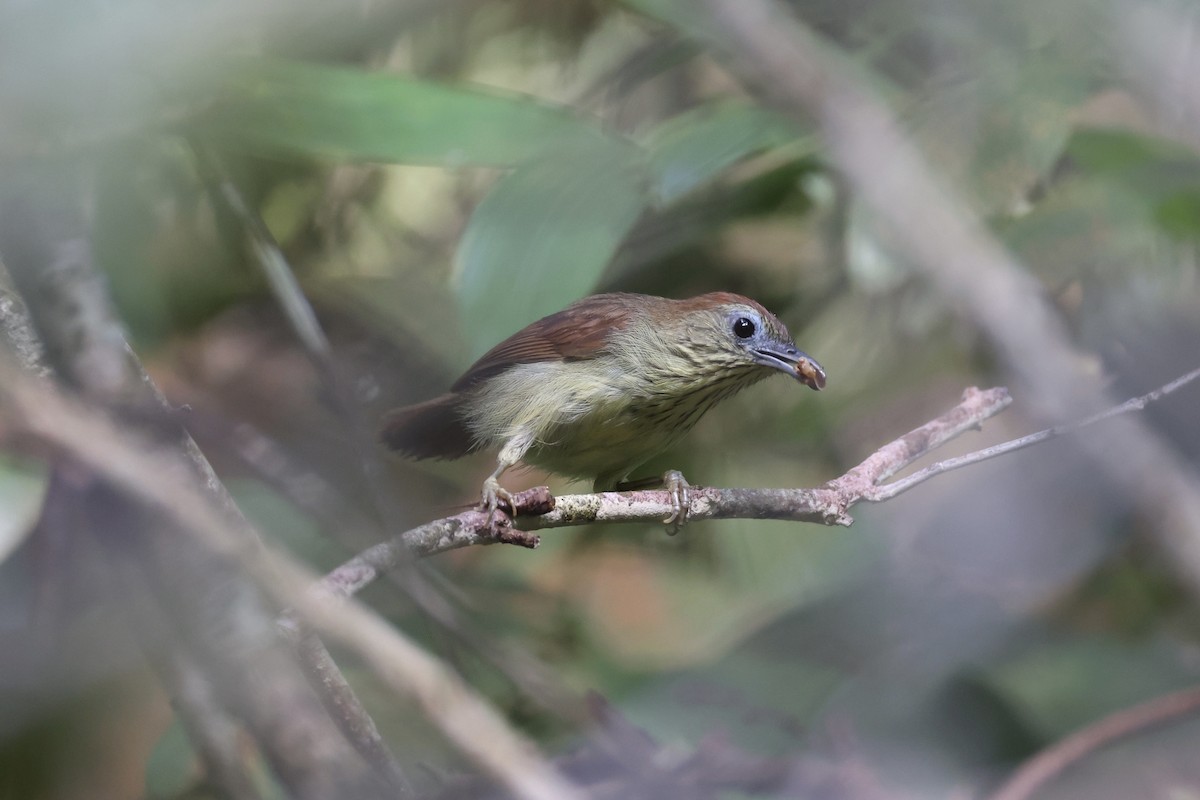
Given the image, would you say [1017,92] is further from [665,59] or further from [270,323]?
[270,323]

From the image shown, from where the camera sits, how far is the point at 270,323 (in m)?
3.52

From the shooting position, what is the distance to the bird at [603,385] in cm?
237

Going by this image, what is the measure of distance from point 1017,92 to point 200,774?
8.05 ft

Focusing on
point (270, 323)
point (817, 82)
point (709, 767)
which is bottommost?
point (270, 323)

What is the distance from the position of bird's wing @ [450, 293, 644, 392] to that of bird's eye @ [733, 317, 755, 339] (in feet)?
0.88

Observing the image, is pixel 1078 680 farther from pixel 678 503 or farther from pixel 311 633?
pixel 311 633

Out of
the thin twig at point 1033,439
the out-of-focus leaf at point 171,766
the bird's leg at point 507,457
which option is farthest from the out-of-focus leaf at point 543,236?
the out-of-focus leaf at point 171,766

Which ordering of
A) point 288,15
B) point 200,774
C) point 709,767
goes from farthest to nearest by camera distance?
point 200,774
point 709,767
point 288,15

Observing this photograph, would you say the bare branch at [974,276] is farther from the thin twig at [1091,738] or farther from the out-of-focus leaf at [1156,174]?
the out-of-focus leaf at [1156,174]

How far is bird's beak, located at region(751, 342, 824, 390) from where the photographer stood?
8.30 feet

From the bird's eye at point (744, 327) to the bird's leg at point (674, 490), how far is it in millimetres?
391

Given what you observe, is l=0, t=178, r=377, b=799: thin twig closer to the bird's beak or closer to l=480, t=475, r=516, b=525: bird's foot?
l=480, t=475, r=516, b=525: bird's foot

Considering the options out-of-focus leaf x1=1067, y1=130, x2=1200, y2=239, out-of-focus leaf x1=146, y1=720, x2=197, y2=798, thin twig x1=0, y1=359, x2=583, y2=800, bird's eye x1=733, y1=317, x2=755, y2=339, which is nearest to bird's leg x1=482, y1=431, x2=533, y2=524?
bird's eye x1=733, y1=317, x2=755, y2=339

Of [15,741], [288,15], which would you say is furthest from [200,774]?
[288,15]
